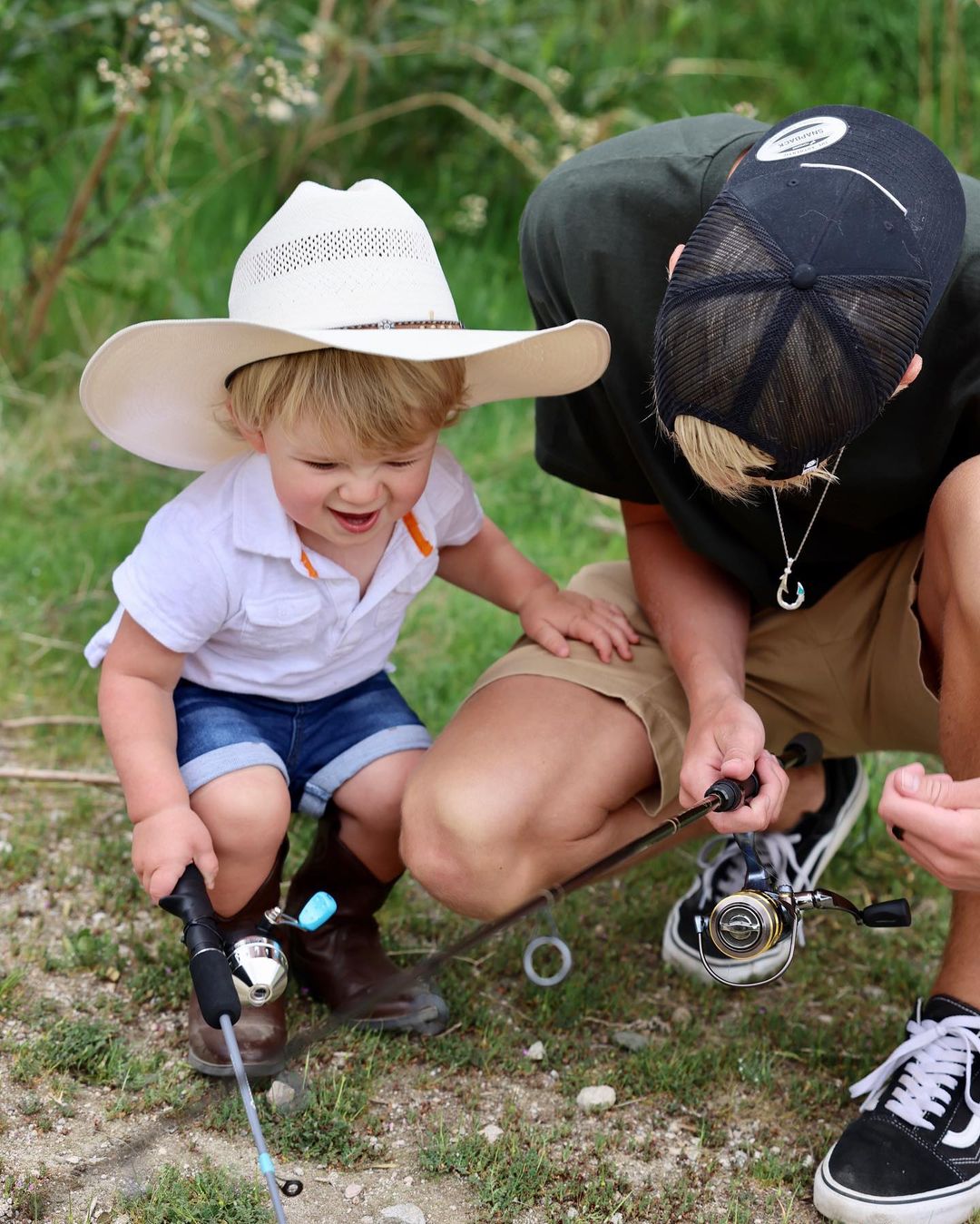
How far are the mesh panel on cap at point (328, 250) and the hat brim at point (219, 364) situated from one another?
0.11 m

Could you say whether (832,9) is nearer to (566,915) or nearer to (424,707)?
(424,707)

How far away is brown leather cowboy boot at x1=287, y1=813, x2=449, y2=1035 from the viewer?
2406mm

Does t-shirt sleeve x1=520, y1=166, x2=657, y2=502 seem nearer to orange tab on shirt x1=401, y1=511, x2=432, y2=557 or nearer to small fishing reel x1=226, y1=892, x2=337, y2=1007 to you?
orange tab on shirt x1=401, y1=511, x2=432, y2=557

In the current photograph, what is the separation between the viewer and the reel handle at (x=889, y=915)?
6.49 feet

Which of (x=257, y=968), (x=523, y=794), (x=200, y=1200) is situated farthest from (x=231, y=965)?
→ (x=523, y=794)

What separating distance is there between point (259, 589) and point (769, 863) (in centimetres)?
108

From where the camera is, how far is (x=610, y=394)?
244 cm

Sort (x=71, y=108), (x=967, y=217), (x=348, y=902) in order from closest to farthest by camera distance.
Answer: (x=967, y=217)
(x=348, y=902)
(x=71, y=108)

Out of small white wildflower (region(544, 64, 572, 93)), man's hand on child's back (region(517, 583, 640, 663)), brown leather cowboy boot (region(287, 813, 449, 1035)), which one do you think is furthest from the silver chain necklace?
small white wildflower (region(544, 64, 572, 93))

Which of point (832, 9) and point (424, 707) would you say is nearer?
point (424, 707)

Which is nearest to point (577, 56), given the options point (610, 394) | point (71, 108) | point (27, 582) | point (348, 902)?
point (71, 108)

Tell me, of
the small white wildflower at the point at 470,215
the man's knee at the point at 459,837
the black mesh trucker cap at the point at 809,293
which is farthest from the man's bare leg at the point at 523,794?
the small white wildflower at the point at 470,215

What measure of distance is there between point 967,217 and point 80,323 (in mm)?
2988

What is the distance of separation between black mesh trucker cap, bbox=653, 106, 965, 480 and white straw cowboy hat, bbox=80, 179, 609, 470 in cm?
38
